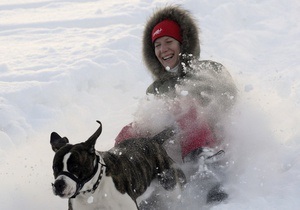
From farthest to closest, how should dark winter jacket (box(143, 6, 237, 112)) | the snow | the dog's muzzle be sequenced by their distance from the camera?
dark winter jacket (box(143, 6, 237, 112)) < the snow < the dog's muzzle

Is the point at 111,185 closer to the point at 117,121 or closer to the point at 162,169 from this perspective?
→ the point at 162,169

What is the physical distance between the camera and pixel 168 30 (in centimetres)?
564

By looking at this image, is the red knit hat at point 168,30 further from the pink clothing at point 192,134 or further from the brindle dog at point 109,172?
the brindle dog at point 109,172

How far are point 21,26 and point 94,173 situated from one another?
9.69m

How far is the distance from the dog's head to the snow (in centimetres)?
137

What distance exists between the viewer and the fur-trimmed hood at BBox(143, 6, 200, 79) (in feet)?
18.4

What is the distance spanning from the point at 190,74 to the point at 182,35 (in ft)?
1.81

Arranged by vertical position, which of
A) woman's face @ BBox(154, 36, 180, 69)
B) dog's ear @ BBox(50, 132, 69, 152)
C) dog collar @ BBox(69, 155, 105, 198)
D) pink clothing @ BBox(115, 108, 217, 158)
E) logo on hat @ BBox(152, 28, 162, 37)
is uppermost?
logo on hat @ BBox(152, 28, 162, 37)

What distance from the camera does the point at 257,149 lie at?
5.03 metres

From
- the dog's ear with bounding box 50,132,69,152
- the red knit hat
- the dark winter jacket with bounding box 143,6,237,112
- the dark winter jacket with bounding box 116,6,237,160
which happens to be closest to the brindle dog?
the dog's ear with bounding box 50,132,69,152

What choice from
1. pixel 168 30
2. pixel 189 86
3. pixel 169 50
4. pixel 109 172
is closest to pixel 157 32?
pixel 168 30

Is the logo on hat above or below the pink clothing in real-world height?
above

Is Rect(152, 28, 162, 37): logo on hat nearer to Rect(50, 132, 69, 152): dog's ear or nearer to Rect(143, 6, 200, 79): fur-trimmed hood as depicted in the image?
Rect(143, 6, 200, 79): fur-trimmed hood

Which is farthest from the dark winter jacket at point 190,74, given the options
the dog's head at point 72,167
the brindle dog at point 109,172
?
the dog's head at point 72,167
